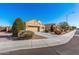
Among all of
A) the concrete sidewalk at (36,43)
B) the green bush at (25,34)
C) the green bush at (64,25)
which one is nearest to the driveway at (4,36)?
the concrete sidewalk at (36,43)

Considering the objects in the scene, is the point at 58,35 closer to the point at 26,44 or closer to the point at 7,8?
the point at 26,44

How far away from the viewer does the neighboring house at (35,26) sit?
7.69 meters

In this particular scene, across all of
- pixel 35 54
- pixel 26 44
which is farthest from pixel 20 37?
pixel 35 54

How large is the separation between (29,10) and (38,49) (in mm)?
1324

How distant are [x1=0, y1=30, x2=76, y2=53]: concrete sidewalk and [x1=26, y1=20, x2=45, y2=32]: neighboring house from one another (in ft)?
1.24

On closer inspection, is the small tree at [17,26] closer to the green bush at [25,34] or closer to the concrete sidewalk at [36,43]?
the green bush at [25,34]

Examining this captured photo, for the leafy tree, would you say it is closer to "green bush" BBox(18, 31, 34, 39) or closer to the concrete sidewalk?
the concrete sidewalk

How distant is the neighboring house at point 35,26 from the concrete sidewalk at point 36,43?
38cm

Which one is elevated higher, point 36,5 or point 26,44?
point 36,5

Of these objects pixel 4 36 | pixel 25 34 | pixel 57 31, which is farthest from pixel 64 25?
pixel 4 36

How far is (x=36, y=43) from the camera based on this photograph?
7828 millimetres

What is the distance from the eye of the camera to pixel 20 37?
7.83 meters

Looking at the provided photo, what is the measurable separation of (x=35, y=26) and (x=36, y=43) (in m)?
0.58

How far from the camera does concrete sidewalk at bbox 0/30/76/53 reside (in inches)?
299
